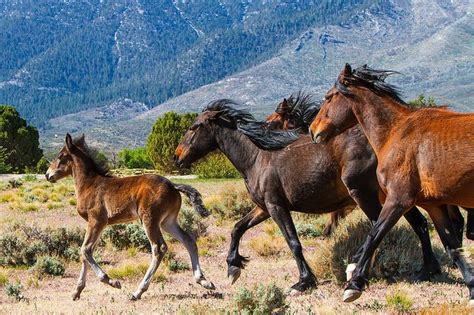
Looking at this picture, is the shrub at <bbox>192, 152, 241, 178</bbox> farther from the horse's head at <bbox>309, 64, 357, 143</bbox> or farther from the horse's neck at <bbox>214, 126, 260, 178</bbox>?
the horse's head at <bbox>309, 64, 357, 143</bbox>

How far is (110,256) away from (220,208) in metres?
6.29

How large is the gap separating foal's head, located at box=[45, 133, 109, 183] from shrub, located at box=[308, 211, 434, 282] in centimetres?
394

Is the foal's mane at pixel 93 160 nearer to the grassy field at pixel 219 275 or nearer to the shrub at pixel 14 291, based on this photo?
the grassy field at pixel 219 275

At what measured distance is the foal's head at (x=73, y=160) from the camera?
11.6 meters

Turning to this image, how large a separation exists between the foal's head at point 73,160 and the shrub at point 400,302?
18.3 ft

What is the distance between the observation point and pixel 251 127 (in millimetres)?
10977

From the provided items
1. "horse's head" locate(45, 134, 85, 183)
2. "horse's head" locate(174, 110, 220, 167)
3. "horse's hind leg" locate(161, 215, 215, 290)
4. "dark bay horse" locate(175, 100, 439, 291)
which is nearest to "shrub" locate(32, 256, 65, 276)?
"horse's head" locate(45, 134, 85, 183)

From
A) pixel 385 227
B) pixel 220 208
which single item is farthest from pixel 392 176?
pixel 220 208

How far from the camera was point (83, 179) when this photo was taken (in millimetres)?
11344

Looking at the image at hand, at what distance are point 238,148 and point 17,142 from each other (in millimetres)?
58467

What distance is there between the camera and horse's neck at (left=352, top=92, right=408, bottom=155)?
807 cm

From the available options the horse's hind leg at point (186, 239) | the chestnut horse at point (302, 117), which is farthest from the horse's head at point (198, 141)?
the chestnut horse at point (302, 117)

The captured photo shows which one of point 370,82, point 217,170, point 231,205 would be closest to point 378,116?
point 370,82

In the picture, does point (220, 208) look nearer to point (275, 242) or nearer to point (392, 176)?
point (275, 242)
